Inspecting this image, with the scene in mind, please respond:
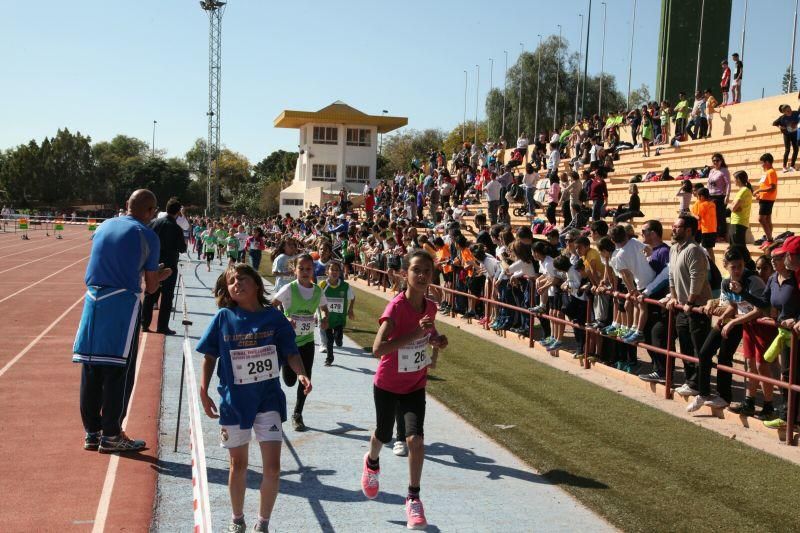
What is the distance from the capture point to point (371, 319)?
62.3 ft

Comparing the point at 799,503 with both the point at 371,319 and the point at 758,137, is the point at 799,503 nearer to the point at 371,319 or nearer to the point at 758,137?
the point at 371,319

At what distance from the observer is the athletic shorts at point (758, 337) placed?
8.94 m

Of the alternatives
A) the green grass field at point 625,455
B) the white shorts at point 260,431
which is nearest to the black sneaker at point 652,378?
the green grass field at point 625,455

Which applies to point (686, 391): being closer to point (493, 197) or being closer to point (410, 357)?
point (410, 357)

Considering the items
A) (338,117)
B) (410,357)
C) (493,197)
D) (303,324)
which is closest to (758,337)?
(410,357)

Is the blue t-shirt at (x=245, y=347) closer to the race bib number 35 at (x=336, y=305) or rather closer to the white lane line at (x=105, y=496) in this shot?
the white lane line at (x=105, y=496)

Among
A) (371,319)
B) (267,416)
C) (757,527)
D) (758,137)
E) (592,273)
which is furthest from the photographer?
(758,137)

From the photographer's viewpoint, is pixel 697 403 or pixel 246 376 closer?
pixel 246 376

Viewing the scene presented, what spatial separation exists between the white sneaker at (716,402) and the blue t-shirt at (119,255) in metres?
6.48

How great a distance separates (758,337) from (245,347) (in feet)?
20.0

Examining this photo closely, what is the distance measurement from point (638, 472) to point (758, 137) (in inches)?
714

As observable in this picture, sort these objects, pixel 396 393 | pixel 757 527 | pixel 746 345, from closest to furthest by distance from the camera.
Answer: pixel 757 527
pixel 396 393
pixel 746 345

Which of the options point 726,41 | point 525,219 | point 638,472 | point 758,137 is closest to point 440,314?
point 525,219

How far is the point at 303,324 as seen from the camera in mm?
8680
